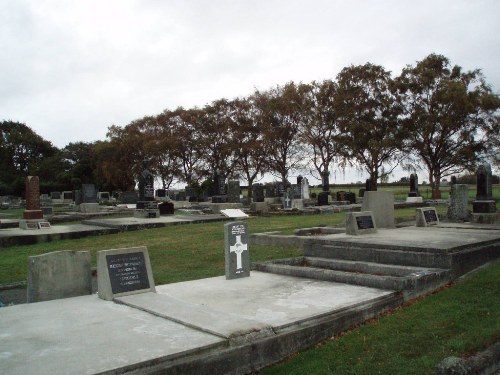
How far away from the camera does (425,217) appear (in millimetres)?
14422

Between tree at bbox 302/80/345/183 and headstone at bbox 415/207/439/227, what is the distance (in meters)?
29.5

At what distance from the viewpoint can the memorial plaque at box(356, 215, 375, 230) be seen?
38.9 feet

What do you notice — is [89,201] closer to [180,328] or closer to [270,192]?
[270,192]

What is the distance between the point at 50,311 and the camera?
19.9ft

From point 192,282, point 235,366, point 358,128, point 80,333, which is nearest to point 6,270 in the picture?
point 192,282

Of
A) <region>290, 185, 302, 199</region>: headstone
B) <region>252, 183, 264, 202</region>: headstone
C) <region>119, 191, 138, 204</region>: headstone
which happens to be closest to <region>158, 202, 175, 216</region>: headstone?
<region>252, 183, 264, 202</region>: headstone

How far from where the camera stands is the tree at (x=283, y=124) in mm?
45125

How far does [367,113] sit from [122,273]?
1587 inches

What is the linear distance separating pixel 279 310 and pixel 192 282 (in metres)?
2.61

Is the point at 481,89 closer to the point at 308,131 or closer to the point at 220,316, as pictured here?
the point at 308,131

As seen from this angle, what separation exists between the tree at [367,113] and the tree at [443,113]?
4.78 feet

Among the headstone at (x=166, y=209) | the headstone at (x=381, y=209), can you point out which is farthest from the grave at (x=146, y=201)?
the headstone at (x=381, y=209)

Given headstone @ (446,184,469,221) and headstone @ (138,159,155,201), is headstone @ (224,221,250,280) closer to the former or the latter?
headstone @ (446,184,469,221)

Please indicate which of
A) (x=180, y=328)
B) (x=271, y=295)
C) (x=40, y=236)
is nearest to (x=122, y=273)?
(x=180, y=328)
